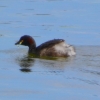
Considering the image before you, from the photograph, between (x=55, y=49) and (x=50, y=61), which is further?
(x=55, y=49)

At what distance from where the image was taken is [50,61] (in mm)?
17125

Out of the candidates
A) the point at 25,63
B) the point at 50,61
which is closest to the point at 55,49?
the point at 50,61

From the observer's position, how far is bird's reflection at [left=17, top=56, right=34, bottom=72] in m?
16.1

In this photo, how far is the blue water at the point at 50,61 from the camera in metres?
13.8

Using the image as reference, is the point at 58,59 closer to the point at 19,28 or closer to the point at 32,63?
the point at 32,63

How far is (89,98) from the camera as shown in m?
13.0

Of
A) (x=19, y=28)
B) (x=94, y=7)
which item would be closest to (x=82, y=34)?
(x=19, y=28)

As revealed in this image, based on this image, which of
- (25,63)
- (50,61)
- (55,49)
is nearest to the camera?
(25,63)

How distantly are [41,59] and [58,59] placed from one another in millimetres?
417

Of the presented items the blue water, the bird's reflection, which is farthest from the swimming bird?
the bird's reflection

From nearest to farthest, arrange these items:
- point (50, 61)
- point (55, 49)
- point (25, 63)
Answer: point (25, 63) < point (50, 61) < point (55, 49)

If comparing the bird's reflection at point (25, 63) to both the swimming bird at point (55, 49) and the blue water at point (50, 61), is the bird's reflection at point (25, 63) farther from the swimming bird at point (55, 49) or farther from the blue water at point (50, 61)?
the swimming bird at point (55, 49)

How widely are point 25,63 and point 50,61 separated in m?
0.62

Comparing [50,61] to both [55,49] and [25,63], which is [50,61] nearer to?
[25,63]
